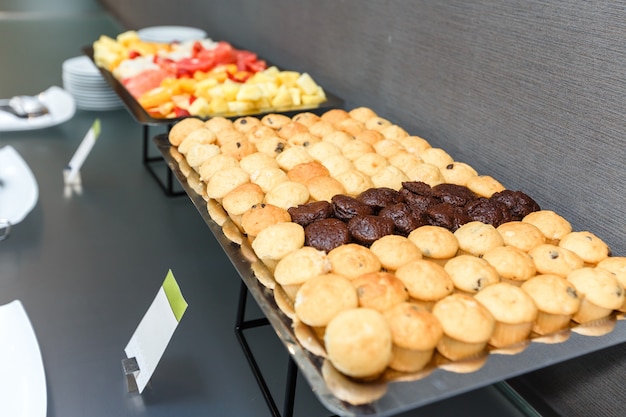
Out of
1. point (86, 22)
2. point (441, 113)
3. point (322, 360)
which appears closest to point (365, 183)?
point (441, 113)

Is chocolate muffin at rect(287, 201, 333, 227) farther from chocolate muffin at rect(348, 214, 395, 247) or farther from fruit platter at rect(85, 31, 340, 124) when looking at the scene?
fruit platter at rect(85, 31, 340, 124)

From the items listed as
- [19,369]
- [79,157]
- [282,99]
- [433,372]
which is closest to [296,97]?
[282,99]

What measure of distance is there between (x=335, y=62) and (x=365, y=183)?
0.86 metres

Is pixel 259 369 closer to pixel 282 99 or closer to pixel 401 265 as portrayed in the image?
pixel 401 265

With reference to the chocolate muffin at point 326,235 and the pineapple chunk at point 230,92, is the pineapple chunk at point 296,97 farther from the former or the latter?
the chocolate muffin at point 326,235

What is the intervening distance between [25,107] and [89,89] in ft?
0.84

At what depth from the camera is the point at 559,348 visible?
2.66ft

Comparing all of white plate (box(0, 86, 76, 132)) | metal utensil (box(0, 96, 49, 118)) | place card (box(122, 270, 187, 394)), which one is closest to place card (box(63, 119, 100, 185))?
white plate (box(0, 86, 76, 132))

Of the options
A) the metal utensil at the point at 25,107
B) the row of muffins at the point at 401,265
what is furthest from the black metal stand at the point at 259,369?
the metal utensil at the point at 25,107

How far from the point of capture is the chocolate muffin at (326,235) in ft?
3.25

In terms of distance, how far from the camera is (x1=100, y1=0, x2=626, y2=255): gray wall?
3.39ft

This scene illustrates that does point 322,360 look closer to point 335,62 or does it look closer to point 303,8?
point 335,62

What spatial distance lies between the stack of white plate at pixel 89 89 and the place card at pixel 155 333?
151cm

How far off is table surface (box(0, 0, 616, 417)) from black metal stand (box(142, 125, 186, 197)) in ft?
0.07
